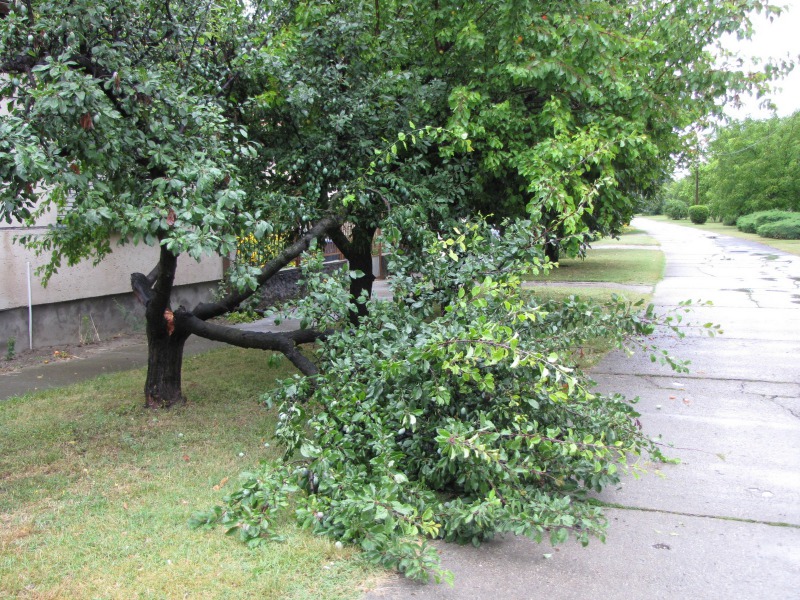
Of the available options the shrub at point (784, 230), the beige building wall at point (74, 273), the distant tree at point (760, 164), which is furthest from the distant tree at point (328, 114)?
the distant tree at point (760, 164)

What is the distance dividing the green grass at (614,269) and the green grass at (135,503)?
11529mm

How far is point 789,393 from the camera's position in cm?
714

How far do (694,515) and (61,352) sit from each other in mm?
7688

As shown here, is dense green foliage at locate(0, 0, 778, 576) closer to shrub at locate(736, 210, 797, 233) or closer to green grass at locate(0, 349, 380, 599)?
green grass at locate(0, 349, 380, 599)

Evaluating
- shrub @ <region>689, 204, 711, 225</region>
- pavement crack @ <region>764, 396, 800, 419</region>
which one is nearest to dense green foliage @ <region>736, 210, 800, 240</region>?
shrub @ <region>689, 204, 711, 225</region>

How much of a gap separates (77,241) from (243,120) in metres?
1.88

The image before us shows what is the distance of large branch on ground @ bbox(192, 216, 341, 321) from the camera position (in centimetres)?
589

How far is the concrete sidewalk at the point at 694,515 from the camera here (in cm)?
354

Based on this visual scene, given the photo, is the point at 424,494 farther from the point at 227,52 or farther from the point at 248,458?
the point at 227,52

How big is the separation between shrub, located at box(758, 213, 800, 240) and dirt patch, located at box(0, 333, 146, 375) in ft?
121

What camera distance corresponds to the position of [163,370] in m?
6.54

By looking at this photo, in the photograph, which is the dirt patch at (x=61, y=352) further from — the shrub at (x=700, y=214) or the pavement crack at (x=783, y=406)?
the shrub at (x=700, y=214)

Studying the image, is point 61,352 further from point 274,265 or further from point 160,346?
point 274,265

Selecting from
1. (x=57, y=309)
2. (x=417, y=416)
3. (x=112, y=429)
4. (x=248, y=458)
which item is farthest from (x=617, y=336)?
(x=57, y=309)
